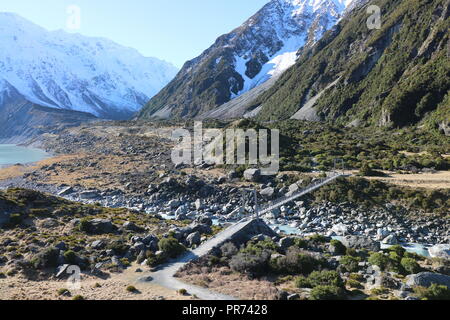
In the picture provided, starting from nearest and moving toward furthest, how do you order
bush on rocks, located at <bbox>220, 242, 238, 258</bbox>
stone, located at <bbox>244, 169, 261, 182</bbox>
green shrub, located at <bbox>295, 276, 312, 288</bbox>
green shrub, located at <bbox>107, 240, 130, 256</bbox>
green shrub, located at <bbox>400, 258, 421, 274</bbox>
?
green shrub, located at <bbox>295, 276, 312, 288</bbox>
green shrub, located at <bbox>400, 258, 421, 274</bbox>
bush on rocks, located at <bbox>220, 242, 238, 258</bbox>
green shrub, located at <bbox>107, 240, 130, 256</bbox>
stone, located at <bbox>244, 169, 261, 182</bbox>

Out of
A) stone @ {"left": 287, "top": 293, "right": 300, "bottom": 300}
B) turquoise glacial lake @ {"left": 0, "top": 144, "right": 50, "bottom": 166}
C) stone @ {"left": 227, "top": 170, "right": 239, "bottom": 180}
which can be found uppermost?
turquoise glacial lake @ {"left": 0, "top": 144, "right": 50, "bottom": 166}

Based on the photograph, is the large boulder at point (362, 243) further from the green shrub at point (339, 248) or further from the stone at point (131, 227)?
the stone at point (131, 227)

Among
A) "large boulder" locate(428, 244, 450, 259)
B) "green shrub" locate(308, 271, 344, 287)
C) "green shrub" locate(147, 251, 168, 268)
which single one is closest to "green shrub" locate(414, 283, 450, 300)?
"green shrub" locate(308, 271, 344, 287)

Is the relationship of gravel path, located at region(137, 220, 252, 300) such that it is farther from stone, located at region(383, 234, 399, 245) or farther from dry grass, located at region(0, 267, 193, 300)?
stone, located at region(383, 234, 399, 245)

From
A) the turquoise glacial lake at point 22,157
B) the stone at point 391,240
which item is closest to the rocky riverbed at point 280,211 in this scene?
the stone at point 391,240

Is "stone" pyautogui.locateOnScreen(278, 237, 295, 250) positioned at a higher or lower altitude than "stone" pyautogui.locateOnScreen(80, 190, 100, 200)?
lower
